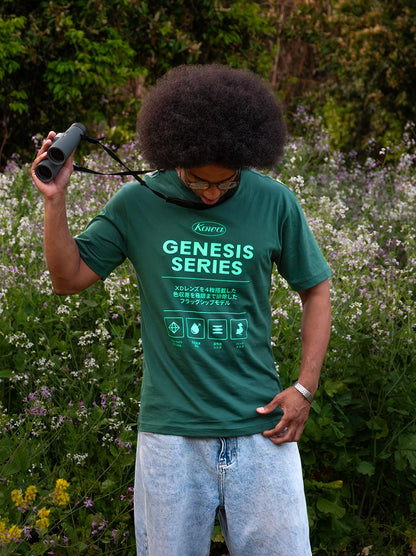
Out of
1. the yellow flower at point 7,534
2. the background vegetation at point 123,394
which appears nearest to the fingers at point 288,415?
the background vegetation at point 123,394

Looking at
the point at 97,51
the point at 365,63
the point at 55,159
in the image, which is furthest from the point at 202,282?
the point at 365,63

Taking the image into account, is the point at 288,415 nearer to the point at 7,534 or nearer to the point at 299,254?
the point at 299,254

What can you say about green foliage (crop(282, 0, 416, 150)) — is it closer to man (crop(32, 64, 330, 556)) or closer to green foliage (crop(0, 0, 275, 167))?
green foliage (crop(0, 0, 275, 167))

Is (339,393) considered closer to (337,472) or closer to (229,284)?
(337,472)

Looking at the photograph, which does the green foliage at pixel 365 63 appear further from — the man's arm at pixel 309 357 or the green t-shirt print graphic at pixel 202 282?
the green t-shirt print graphic at pixel 202 282

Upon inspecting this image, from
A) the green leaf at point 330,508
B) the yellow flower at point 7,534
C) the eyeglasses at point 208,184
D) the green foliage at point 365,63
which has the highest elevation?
the green foliage at point 365,63

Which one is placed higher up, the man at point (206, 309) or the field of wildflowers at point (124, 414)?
the man at point (206, 309)

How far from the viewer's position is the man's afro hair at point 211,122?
1903 millimetres

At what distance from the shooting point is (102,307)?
12.6 ft

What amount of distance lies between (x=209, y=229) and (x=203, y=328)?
27 cm

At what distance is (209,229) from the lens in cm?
200

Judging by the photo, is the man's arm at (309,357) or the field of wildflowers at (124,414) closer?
the man's arm at (309,357)

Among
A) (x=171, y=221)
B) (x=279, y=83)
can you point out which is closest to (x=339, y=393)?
(x=171, y=221)

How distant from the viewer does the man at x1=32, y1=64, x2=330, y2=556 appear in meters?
1.96
